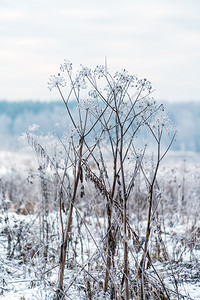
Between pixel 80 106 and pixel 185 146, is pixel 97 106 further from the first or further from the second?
pixel 185 146

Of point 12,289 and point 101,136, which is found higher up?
point 101,136

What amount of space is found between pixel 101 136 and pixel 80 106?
1.05ft

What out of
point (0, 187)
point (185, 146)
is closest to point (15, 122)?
point (185, 146)

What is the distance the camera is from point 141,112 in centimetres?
309

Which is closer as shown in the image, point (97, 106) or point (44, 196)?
point (97, 106)

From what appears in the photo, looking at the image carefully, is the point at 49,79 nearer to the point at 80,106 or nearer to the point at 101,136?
the point at 80,106

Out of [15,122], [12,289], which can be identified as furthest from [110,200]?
[15,122]

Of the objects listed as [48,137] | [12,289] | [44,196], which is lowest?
[12,289]

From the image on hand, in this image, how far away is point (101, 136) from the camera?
128 inches

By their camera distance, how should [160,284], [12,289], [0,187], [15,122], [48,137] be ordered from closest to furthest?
[160,284], [12,289], [48,137], [0,187], [15,122]

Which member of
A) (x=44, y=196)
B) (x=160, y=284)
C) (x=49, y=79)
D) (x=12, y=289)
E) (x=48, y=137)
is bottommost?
(x=12, y=289)

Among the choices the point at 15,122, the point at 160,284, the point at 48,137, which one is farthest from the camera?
the point at 15,122

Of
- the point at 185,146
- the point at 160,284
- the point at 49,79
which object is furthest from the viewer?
the point at 185,146

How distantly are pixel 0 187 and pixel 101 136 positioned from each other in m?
2.92
